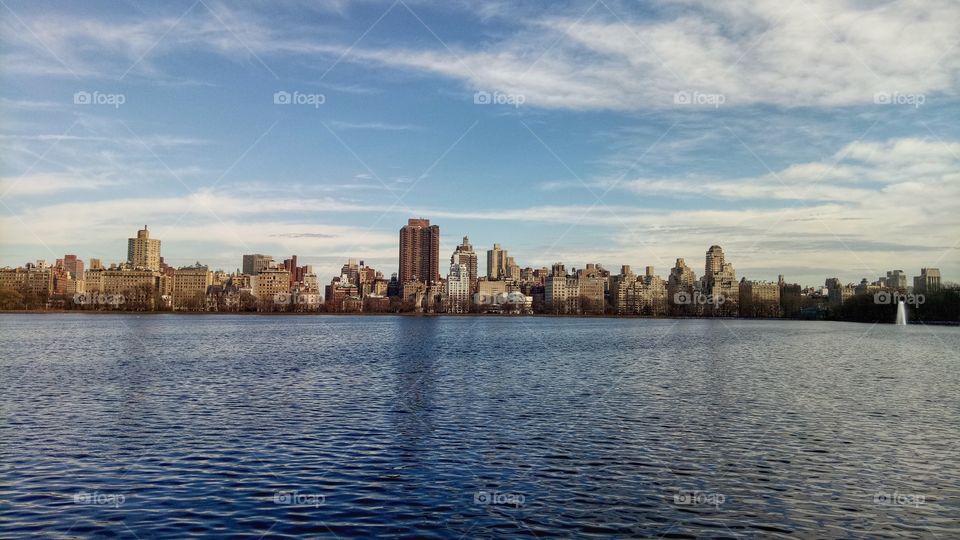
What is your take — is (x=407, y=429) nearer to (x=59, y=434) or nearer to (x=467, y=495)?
(x=467, y=495)

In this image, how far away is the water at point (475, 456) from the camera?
19.9 metres

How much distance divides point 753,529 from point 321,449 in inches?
645

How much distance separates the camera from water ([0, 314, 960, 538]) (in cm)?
1986

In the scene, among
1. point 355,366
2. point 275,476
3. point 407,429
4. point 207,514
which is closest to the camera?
point 207,514

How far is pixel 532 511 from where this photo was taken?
67.9ft

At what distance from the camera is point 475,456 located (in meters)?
27.8

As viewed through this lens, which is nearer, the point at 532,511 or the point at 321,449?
the point at 532,511

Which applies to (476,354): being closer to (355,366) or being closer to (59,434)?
(355,366)

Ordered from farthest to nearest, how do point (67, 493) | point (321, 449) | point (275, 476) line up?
point (321, 449)
point (275, 476)
point (67, 493)

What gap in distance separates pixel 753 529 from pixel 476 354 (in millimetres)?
69510

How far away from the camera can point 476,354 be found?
290 feet

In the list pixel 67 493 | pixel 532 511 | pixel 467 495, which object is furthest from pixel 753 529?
pixel 67 493

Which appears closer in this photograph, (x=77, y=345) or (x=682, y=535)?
(x=682, y=535)

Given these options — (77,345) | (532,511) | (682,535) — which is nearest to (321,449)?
(532,511)
